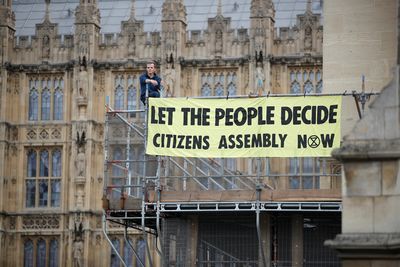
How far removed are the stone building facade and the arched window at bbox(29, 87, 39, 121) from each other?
0.04m

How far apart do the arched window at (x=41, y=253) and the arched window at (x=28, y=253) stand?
0.91 ft

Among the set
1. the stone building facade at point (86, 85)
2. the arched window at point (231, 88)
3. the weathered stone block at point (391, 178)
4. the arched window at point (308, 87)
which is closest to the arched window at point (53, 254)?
the stone building facade at point (86, 85)

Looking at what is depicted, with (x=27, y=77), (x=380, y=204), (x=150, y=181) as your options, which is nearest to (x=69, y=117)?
(x=27, y=77)

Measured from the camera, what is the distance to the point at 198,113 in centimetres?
2186

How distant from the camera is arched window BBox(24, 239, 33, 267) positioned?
49625 mm

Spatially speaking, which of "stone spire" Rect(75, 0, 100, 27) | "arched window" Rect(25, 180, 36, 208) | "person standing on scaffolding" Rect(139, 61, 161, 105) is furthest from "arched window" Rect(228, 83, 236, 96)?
"person standing on scaffolding" Rect(139, 61, 161, 105)

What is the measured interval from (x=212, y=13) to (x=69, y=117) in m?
8.00

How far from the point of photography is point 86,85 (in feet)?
164

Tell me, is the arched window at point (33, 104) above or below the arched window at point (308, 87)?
below

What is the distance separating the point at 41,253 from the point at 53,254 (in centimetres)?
55

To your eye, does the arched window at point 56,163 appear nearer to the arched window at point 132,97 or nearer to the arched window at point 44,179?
the arched window at point 44,179

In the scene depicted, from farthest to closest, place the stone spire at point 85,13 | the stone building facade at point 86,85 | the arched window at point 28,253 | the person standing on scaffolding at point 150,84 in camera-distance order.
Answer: the stone spire at point 85,13, the arched window at point 28,253, the stone building facade at point 86,85, the person standing on scaffolding at point 150,84

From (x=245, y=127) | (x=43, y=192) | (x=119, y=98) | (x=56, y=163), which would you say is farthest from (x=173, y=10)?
(x=245, y=127)

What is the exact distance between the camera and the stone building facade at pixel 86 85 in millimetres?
48469
